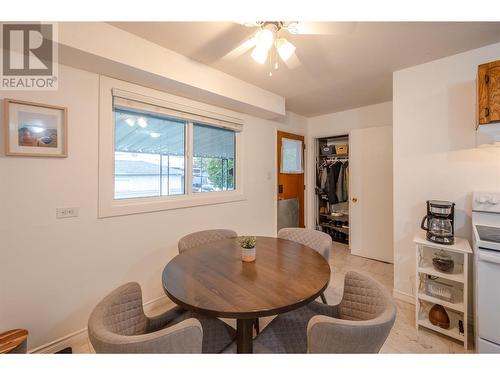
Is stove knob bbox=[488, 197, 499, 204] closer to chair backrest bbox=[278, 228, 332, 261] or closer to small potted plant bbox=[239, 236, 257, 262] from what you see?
chair backrest bbox=[278, 228, 332, 261]

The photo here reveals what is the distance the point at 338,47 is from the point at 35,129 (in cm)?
235

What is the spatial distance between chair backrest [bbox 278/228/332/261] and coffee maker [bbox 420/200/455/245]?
847 millimetres

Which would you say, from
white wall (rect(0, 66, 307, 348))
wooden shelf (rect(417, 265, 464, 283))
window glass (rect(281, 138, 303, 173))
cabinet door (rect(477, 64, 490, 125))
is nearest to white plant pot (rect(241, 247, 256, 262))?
white wall (rect(0, 66, 307, 348))

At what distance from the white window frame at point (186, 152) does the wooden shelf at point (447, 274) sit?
199 centimetres

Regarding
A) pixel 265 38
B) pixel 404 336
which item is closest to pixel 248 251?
pixel 265 38

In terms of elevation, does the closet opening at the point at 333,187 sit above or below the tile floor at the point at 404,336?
above

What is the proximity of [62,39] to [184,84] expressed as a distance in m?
0.84

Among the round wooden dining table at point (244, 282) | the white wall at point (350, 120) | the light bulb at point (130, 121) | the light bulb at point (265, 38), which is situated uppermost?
the white wall at point (350, 120)

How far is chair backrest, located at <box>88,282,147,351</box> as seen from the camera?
828 mm

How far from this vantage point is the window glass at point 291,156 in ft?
11.7

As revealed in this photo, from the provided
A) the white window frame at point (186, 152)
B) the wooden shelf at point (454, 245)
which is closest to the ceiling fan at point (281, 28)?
the white window frame at point (186, 152)

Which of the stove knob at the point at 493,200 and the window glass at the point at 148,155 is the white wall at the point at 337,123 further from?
the window glass at the point at 148,155

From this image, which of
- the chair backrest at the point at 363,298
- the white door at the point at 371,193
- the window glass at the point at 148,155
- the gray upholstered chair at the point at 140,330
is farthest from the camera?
the white door at the point at 371,193

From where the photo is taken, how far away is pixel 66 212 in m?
1.57
